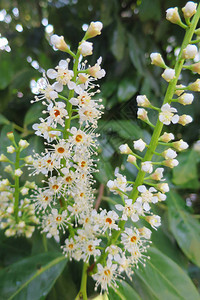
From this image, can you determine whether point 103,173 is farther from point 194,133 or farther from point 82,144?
point 194,133

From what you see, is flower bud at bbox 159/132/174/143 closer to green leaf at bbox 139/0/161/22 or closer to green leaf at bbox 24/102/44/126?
green leaf at bbox 24/102/44/126

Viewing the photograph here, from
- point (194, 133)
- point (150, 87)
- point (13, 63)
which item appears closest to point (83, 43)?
point (150, 87)

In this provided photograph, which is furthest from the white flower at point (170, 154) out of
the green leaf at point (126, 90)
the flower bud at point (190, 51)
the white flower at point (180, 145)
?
the green leaf at point (126, 90)

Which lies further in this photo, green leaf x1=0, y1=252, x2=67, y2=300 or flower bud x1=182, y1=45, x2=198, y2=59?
green leaf x1=0, y1=252, x2=67, y2=300

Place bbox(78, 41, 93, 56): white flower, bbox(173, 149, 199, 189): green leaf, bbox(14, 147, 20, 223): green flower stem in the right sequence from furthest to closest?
bbox(173, 149, 199, 189): green leaf, bbox(14, 147, 20, 223): green flower stem, bbox(78, 41, 93, 56): white flower

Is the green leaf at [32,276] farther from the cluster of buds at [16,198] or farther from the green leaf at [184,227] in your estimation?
the green leaf at [184,227]

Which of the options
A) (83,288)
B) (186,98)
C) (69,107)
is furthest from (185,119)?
(83,288)

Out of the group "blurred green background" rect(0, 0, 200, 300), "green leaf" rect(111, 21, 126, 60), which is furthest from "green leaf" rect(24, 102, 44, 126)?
"green leaf" rect(111, 21, 126, 60)
